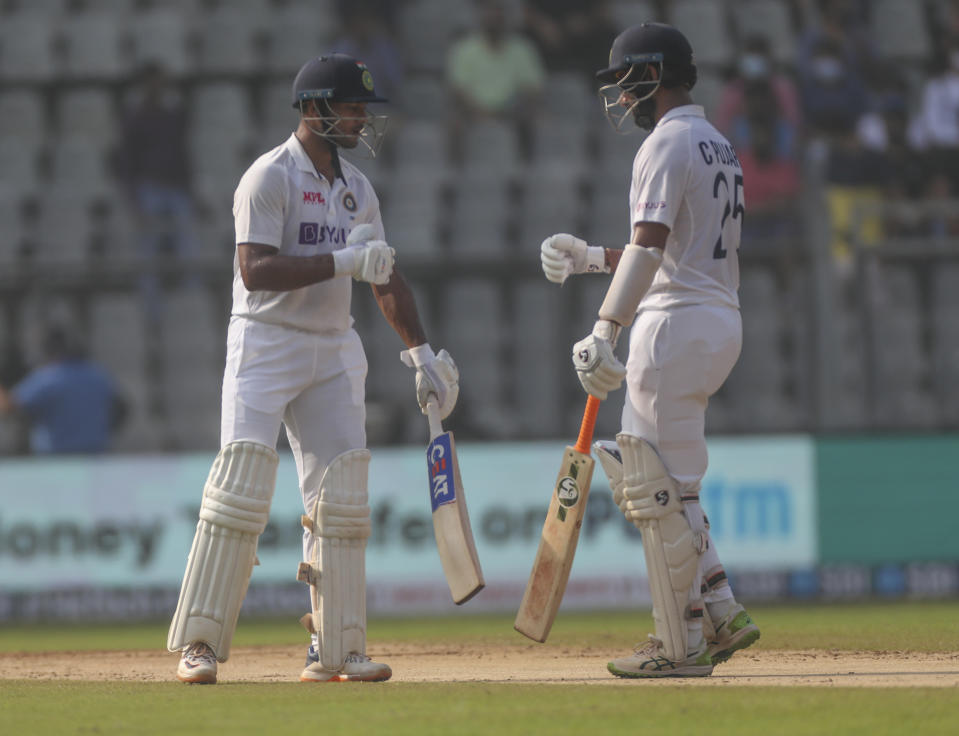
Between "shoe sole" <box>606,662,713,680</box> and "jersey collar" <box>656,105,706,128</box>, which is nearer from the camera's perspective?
"shoe sole" <box>606,662,713,680</box>

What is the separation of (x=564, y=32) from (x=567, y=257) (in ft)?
29.3

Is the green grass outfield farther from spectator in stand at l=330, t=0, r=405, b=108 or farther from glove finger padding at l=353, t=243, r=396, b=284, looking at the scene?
spectator in stand at l=330, t=0, r=405, b=108

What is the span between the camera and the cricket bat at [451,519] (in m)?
6.17

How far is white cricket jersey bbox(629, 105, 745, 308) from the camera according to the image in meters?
6.01

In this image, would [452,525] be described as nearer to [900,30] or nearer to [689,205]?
[689,205]

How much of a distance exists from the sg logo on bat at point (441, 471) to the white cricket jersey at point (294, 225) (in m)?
0.59

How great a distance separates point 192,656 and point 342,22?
10.0 metres

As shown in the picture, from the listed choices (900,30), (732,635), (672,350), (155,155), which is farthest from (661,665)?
(900,30)

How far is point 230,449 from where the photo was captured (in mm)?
6055

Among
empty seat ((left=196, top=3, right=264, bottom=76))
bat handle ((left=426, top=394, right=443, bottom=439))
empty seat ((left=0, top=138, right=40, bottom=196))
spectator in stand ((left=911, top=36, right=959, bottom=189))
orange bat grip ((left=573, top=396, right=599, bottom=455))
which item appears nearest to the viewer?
orange bat grip ((left=573, top=396, right=599, bottom=455))

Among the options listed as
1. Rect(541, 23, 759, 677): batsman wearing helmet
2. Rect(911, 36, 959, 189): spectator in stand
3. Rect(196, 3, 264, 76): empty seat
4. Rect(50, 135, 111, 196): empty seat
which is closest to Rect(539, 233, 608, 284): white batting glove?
Rect(541, 23, 759, 677): batsman wearing helmet

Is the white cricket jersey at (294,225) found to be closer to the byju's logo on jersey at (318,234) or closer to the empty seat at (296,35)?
the byju's logo on jersey at (318,234)

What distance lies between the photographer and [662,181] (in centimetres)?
599

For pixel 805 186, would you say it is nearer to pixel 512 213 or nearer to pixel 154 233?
pixel 512 213
